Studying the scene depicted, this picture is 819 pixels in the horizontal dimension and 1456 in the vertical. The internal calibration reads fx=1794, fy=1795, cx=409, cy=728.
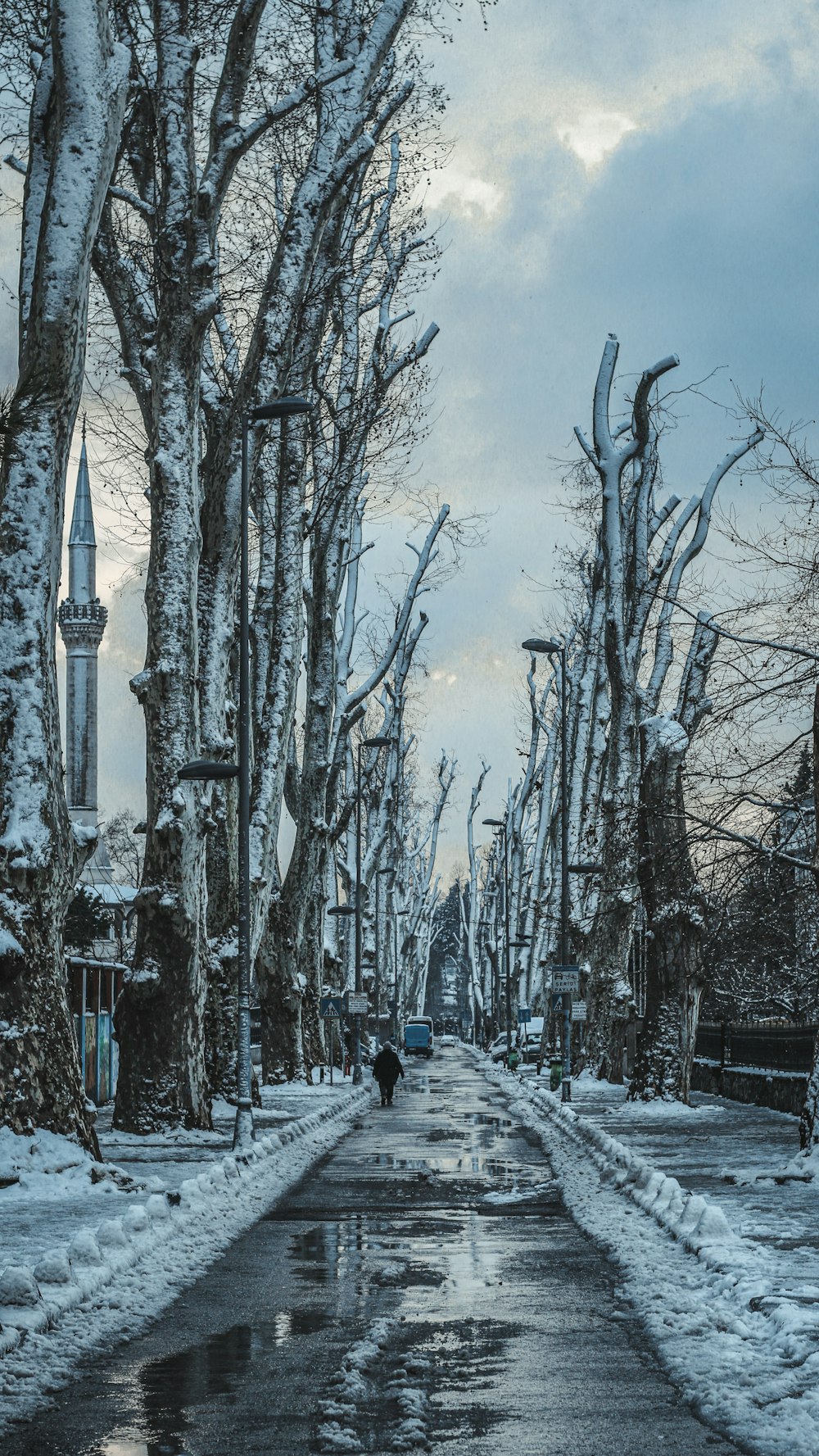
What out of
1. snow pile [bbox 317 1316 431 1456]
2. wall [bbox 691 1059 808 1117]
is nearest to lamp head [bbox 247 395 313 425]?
wall [bbox 691 1059 808 1117]

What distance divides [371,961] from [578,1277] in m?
50.4

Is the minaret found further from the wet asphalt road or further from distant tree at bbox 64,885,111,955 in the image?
the wet asphalt road

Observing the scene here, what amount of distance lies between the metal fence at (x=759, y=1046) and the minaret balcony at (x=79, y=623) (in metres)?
66.0

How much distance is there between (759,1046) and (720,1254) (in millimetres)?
24182

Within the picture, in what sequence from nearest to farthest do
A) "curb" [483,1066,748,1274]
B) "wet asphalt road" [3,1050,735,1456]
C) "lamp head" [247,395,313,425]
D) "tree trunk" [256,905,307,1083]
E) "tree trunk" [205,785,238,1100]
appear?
"wet asphalt road" [3,1050,735,1456], "curb" [483,1066,748,1274], "lamp head" [247,395,313,425], "tree trunk" [205,785,238,1100], "tree trunk" [256,905,307,1083]

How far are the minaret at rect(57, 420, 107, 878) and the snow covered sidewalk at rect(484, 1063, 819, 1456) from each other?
7819cm

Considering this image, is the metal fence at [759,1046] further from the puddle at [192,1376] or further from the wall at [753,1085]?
the puddle at [192,1376]

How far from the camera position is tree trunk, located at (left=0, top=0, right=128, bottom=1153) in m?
15.9

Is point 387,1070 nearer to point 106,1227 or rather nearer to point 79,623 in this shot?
point 106,1227

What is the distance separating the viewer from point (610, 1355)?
8.81 meters

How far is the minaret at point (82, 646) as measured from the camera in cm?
10169

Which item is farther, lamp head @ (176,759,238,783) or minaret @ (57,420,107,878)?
minaret @ (57,420,107,878)

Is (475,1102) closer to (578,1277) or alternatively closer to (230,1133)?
(230,1133)

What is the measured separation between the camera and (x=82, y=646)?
344 feet
